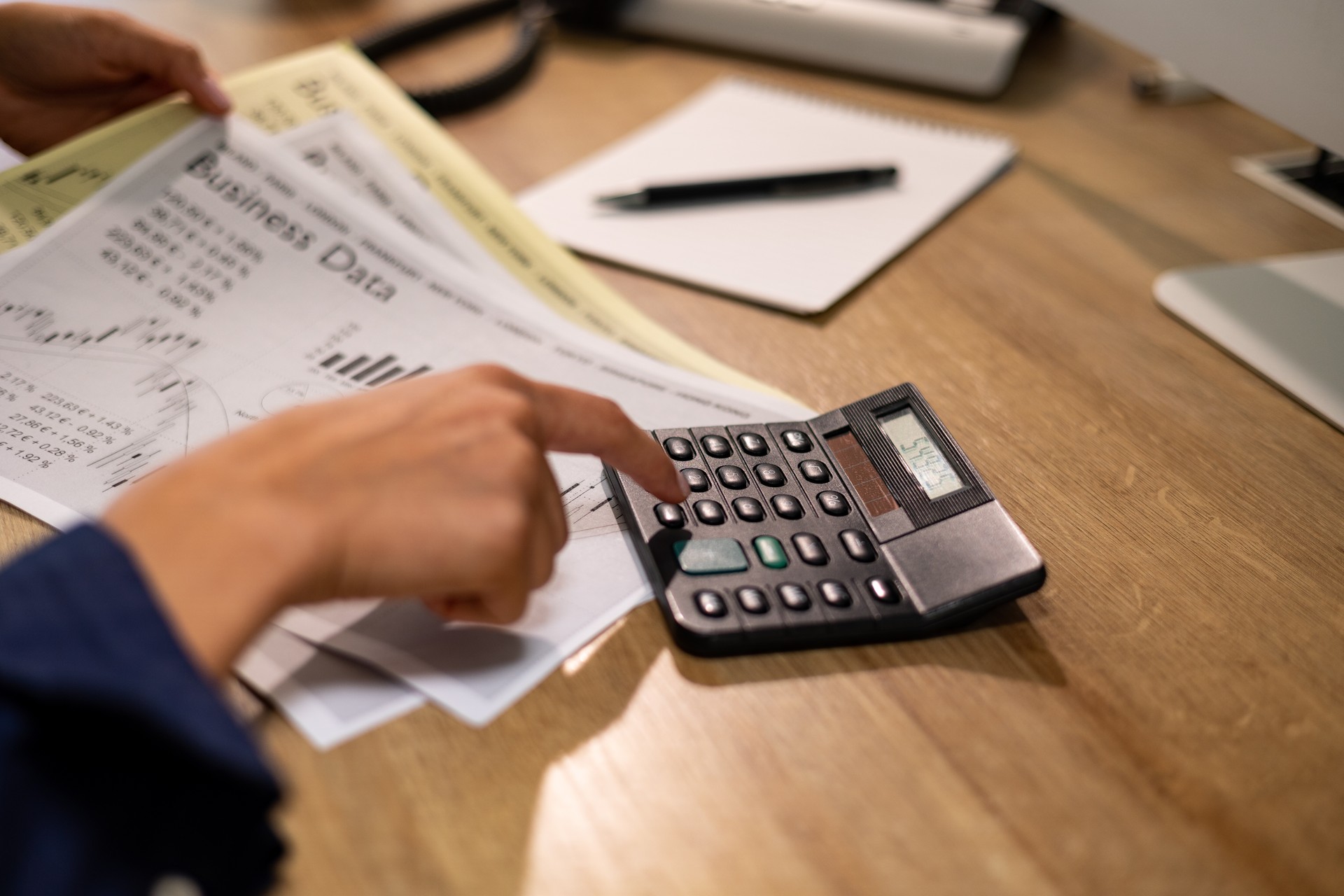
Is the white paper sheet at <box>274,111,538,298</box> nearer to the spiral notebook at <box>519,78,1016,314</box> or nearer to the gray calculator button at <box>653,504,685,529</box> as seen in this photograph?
the spiral notebook at <box>519,78,1016,314</box>

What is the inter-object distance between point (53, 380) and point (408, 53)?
487mm

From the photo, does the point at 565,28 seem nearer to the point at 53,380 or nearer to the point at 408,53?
the point at 408,53

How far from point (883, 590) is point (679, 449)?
0.11 metres

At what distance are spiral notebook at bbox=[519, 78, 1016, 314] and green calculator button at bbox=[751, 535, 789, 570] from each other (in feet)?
0.70

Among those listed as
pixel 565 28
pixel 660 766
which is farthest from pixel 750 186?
Answer: pixel 660 766

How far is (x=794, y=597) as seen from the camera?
367mm

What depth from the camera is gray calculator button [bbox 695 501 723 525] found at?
397 mm

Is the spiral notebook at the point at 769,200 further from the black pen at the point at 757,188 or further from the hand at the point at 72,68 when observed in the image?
the hand at the point at 72,68

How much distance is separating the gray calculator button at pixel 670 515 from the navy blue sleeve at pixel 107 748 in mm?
181

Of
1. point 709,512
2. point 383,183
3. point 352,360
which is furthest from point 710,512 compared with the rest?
point 383,183

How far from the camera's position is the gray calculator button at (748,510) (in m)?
0.40

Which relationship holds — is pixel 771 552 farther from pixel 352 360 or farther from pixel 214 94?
pixel 214 94

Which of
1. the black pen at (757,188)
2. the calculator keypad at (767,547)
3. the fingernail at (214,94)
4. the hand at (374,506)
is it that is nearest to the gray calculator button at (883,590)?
the calculator keypad at (767,547)

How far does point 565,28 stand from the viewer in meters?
0.90
